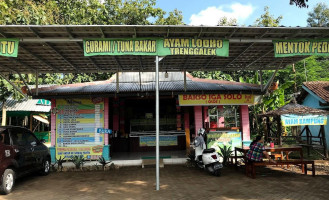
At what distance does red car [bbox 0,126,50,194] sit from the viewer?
6042 mm

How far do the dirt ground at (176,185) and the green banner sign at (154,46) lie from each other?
370 cm

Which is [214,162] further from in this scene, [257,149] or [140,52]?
→ [140,52]

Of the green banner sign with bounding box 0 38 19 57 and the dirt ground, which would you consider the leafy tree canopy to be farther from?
the green banner sign with bounding box 0 38 19 57

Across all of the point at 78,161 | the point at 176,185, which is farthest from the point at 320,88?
the point at 78,161

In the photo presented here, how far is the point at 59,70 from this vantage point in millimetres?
9711

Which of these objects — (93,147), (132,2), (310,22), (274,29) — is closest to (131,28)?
(274,29)

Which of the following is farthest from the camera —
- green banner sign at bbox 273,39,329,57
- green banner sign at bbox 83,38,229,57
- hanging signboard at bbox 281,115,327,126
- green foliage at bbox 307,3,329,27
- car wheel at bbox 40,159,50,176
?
green foliage at bbox 307,3,329,27

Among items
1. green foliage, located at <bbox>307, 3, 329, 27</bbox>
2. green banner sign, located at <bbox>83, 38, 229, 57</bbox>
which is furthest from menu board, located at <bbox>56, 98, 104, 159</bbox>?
green foliage, located at <bbox>307, 3, 329, 27</bbox>

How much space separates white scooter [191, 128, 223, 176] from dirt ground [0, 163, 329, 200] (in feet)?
0.81

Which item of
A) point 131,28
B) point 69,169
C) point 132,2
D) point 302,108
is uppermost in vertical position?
point 132,2

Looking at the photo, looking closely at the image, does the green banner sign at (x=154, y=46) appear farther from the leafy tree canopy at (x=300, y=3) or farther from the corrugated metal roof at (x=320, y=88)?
the corrugated metal roof at (x=320, y=88)

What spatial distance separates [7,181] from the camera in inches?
241

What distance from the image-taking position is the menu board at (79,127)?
10.2 metres

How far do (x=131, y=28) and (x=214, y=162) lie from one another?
494 centimetres
